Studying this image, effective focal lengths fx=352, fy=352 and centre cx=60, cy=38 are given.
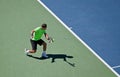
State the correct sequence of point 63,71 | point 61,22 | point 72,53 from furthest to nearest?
point 61,22 → point 72,53 → point 63,71

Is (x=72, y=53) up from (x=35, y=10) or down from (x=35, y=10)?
down

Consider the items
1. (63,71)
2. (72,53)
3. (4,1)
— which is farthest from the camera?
(4,1)

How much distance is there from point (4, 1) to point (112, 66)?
24.1 feet

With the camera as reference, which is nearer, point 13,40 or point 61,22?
point 13,40

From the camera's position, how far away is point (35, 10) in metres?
18.5

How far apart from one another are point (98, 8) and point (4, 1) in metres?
5.14

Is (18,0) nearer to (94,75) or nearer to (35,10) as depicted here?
(35,10)

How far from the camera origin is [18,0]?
19.4 metres

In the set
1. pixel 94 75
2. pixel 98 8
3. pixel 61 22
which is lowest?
pixel 94 75

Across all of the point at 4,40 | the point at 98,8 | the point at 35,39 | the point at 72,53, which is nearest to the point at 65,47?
the point at 72,53

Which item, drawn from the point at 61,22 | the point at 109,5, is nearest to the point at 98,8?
the point at 109,5

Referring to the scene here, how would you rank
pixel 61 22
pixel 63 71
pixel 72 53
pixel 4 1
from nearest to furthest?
pixel 63 71
pixel 72 53
pixel 61 22
pixel 4 1

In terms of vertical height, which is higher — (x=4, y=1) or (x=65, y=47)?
(x=4, y=1)

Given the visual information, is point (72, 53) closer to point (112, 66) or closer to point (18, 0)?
point (112, 66)
